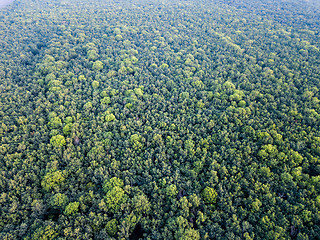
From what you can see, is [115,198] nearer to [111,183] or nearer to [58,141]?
[111,183]

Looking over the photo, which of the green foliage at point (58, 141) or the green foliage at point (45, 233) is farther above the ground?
the green foliage at point (58, 141)

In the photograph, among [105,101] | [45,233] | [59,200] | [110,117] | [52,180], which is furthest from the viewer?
[105,101]

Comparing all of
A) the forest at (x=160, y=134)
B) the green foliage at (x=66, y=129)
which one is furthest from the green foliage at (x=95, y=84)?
the green foliage at (x=66, y=129)

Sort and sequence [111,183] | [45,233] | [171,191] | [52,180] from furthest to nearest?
[52,180]
[111,183]
[171,191]
[45,233]

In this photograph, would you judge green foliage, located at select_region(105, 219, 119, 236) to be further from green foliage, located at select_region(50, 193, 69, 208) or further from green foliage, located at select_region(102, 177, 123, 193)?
green foliage, located at select_region(50, 193, 69, 208)

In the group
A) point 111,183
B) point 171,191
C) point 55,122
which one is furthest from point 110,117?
point 171,191

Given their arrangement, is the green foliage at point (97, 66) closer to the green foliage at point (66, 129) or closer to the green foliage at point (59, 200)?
the green foliage at point (66, 129)

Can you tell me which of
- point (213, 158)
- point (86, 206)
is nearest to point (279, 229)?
point (213, 158)

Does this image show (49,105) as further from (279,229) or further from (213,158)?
(279,229)
